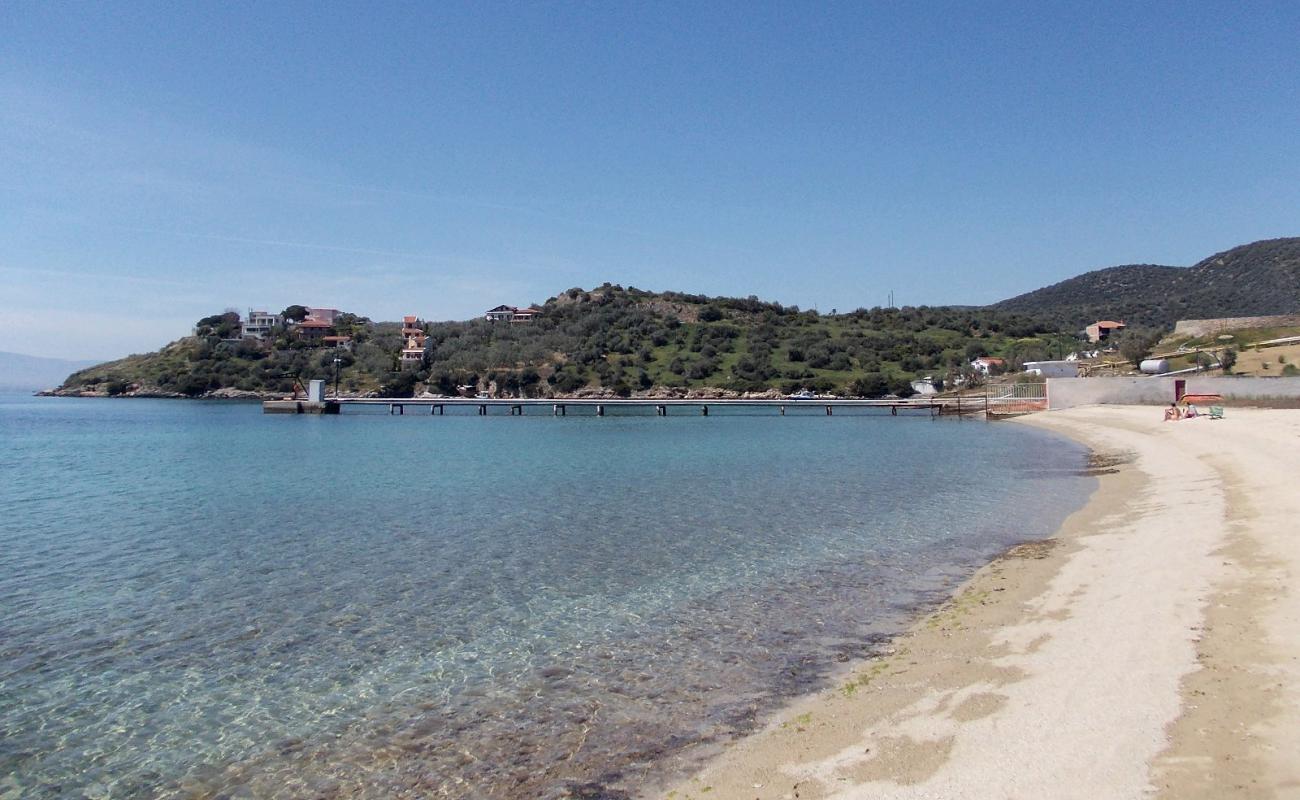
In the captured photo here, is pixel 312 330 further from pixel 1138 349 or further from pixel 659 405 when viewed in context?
pixel 1138 349

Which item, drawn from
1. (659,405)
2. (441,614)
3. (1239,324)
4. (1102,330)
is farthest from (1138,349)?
(441,614)

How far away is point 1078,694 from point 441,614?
692cm

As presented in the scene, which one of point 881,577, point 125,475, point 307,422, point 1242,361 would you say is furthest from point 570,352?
point 881,577

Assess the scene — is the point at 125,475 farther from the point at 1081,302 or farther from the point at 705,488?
the point at 1081,302

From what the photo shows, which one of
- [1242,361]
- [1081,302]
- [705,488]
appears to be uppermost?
[1081,302]

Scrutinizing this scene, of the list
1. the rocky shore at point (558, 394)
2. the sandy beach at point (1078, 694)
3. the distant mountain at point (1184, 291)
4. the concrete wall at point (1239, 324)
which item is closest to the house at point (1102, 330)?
the distant mountain at point (1184, 291)

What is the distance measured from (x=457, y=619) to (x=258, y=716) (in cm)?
300

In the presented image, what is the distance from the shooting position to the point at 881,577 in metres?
11.4

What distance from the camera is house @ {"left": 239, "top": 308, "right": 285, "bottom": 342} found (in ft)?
454

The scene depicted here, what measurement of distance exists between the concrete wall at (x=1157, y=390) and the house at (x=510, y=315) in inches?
3974

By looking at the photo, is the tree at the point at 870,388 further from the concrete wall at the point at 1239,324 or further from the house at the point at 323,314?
the house at the point at 323,314

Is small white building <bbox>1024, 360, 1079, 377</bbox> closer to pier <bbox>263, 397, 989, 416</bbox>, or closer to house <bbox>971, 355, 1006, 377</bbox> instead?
pier <bbox>263, 397, 989, 416</bbox>

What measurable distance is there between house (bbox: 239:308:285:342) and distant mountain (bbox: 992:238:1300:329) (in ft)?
429

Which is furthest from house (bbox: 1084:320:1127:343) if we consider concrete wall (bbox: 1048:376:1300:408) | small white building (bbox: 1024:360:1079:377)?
concrete wall (bbox: 1048:376:1300:408)
